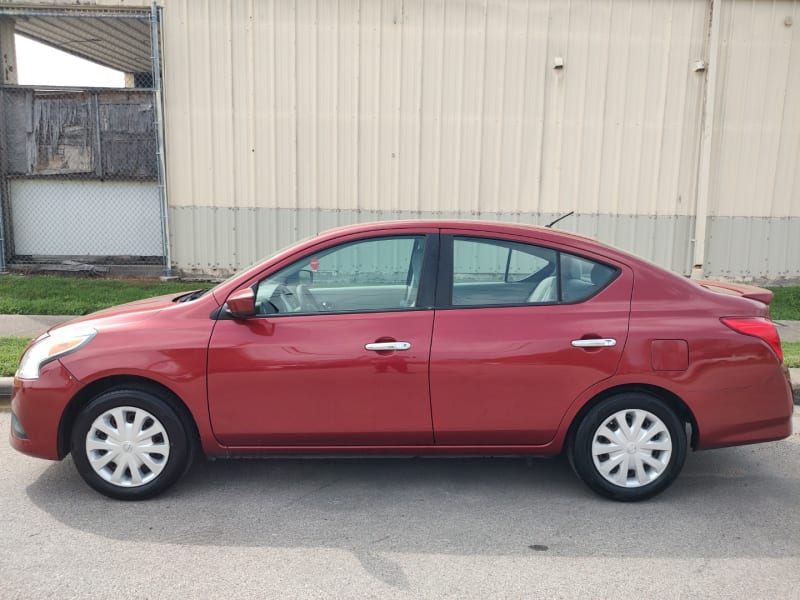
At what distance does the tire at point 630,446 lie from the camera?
367 cm

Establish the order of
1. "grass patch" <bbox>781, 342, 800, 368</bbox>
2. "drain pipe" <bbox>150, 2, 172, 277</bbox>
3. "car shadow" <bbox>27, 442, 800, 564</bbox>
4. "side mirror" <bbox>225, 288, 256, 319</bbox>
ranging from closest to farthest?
"car shadow" <bbox>27, 442, 800, 564</bbox>
"side mirror" <bbox>225, 288, 256, 319</bbox>
"grass patch" <bbox>781, 342, 800, 368</bbox>
"drain pipe" <bbox>150, 2, 172, 277</bbox>

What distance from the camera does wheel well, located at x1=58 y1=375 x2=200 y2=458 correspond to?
3650mm

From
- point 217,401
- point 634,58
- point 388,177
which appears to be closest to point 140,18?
point 388,177

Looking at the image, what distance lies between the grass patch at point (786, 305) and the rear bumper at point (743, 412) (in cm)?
571

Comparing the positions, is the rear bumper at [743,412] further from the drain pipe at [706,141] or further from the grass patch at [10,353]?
the drain pipe at [706,141]

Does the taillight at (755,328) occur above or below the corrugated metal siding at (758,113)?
below

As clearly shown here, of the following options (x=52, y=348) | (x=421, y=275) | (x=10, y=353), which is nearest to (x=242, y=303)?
(x=421, y=275)

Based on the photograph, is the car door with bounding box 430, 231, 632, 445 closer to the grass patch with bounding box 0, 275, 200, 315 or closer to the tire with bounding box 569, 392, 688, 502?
the tire with bounding box 569, 392, 688, 502

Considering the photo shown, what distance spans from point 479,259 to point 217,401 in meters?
1.70

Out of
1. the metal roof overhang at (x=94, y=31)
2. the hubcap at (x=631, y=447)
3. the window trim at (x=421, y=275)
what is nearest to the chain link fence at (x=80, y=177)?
the metal roof overhang at (x=94, y=31)

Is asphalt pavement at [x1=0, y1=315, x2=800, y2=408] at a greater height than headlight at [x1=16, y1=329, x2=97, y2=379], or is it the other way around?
headlight at [x1=16, y1=329, x2=97, y2=379]

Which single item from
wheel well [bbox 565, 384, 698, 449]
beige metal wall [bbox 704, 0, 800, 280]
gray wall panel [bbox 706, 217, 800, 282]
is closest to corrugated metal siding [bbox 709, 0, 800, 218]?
beige metal wall [bbox 704, 0, 800, 280]

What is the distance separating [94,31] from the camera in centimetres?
1059

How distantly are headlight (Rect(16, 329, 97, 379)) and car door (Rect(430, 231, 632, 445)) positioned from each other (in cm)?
197
